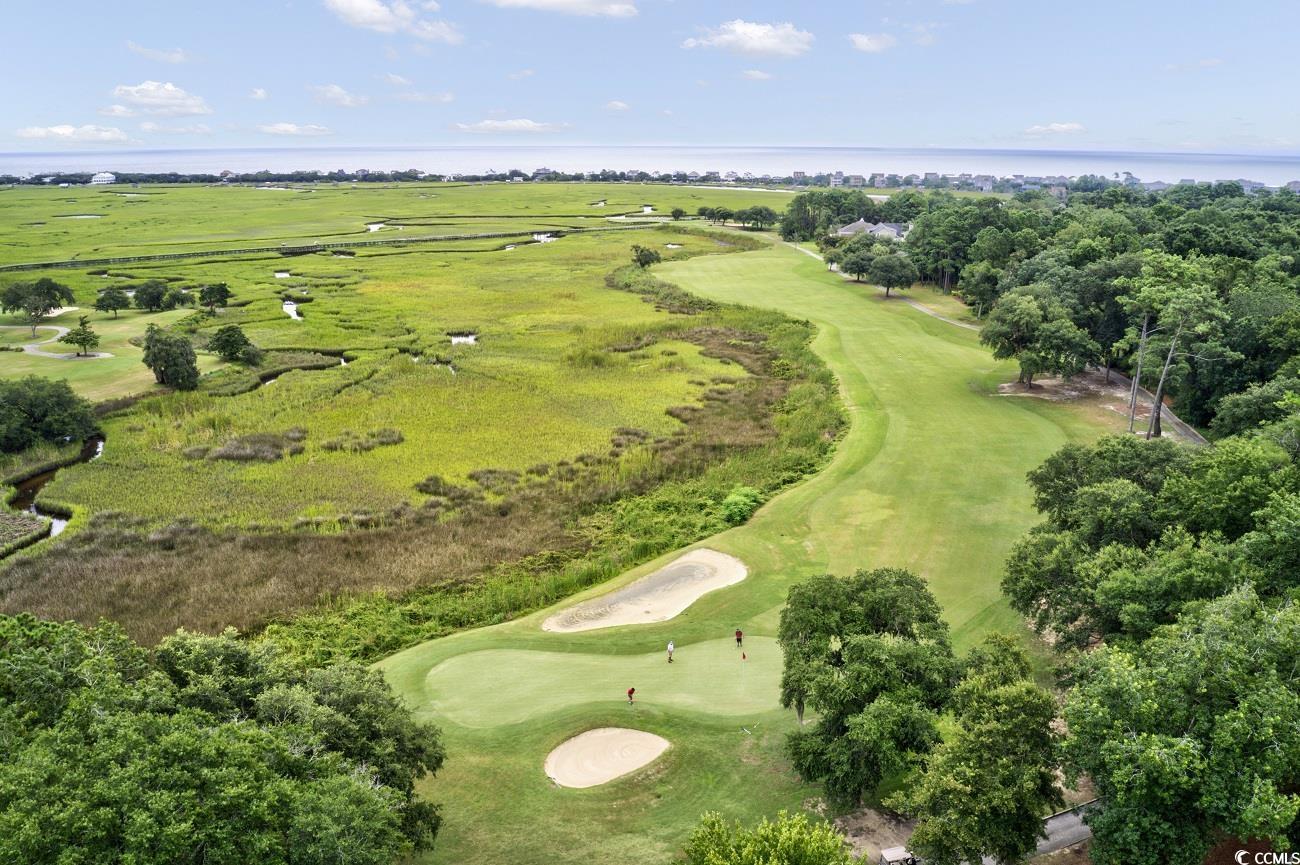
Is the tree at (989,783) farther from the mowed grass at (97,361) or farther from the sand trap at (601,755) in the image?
the mowed grass at (97,361)

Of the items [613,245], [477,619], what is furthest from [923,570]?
[613,245]

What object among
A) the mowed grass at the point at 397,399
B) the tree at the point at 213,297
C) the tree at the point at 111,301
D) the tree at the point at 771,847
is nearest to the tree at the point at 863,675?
the tree at the point at 771,847

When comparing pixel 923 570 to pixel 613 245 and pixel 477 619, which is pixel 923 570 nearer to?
pixel 477 619

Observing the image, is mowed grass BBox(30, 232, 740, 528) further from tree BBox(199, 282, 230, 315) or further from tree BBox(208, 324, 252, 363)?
tree BBox(208, 324, 252, 363)

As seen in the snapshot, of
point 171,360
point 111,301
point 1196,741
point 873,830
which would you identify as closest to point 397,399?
point 171,360

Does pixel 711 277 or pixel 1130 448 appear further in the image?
pixel 711 277
